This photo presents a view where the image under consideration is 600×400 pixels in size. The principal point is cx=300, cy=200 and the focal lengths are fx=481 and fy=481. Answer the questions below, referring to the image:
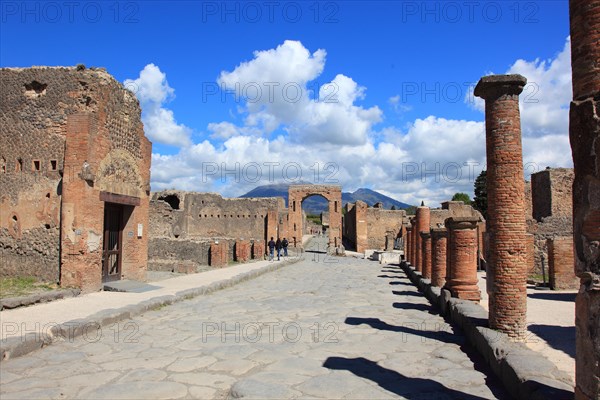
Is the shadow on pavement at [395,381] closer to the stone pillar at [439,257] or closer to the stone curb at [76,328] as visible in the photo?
the stone curb at [76,328]

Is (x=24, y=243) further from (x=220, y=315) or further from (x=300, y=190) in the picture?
(x=300, y=190)

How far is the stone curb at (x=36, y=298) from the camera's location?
7910 millimetres

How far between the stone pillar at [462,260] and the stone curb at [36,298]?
24.1ft

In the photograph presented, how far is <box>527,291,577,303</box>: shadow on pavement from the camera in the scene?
11533 millimetres

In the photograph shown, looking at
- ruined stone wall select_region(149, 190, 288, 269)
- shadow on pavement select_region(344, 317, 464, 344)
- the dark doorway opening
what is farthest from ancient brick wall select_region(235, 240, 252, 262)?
shadow on pavement select_region(344, 317, 464, 344)

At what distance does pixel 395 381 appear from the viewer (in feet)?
14.8

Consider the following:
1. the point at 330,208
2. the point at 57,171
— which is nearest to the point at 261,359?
the point at 57,171

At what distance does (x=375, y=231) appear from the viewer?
36594 mm

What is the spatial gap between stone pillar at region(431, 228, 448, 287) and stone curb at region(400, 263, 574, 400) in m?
3.87

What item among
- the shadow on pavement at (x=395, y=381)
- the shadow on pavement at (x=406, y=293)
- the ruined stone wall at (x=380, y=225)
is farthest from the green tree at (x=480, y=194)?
the shadow on pavement at (x=395, y=381)

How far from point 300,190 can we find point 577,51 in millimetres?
32726

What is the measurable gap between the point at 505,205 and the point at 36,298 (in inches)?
308

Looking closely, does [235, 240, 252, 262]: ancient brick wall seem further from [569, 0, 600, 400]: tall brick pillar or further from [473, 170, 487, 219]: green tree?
[473, 170, 487, 219]: green tree

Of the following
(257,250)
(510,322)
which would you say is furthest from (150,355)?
(257,250)
